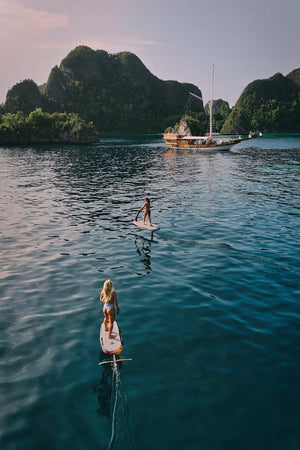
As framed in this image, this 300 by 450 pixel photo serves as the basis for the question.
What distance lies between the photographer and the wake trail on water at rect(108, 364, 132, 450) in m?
7.35

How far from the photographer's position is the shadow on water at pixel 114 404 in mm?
7453

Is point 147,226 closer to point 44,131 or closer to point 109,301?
point 109,301

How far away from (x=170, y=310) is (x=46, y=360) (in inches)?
206

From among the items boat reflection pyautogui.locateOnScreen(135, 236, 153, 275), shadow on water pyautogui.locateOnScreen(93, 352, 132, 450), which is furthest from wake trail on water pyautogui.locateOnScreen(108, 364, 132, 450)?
boat reflection pyautogui.locateOnScreen(135, 236, 153, 275)

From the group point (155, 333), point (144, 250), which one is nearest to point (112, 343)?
point (155, 333)

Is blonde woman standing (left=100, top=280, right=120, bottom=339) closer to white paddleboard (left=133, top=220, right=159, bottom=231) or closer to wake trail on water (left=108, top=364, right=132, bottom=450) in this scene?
wake trail on water (left=108, top=364, right=132, bottom=450)

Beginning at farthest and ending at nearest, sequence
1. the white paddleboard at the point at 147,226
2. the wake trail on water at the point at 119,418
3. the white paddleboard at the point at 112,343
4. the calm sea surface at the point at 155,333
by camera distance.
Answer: the white paddleboard at the point at 147,226 < the white paddleboard at the point at 112,343 < the calm sea surface at the point at 155,333 < the wake trail on water at the point at 119,418

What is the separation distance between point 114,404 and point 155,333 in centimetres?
340

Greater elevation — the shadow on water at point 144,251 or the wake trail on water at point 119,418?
the shadow on water at point 144,251

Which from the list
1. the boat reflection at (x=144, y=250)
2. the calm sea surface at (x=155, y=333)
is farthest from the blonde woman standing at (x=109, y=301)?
the boat reflection at (x=144, y=250)

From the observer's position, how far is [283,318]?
1253 cm

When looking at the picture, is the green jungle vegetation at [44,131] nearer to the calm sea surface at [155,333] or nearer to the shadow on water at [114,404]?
the calm sea surface at [155,333]

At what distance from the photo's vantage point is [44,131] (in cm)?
14250

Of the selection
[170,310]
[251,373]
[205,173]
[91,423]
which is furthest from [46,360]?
[205,173]
